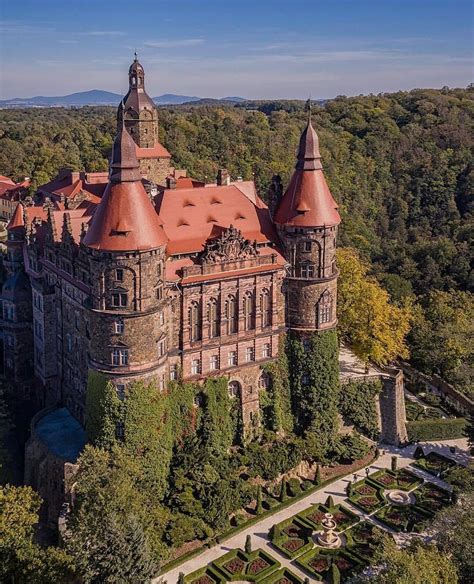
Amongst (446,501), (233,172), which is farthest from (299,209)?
(233,172)

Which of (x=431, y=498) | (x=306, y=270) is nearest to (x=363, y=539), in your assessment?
(x=431, y=498)

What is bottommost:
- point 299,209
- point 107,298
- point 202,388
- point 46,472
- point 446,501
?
point 446,501

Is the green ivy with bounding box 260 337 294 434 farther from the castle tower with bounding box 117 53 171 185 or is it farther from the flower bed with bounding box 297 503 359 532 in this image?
the castle tower with bounding box 117 53 171 185

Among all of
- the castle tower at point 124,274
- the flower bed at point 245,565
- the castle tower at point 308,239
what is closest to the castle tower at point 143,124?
the castle tower at point 308,239

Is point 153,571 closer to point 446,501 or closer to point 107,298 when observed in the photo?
point 107,298

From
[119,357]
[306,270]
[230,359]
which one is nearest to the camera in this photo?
[119,357]

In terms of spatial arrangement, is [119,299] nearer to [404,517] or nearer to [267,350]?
[267,350]

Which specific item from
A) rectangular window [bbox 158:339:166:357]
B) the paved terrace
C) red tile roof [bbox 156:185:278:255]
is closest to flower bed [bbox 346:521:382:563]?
the paved terrace
